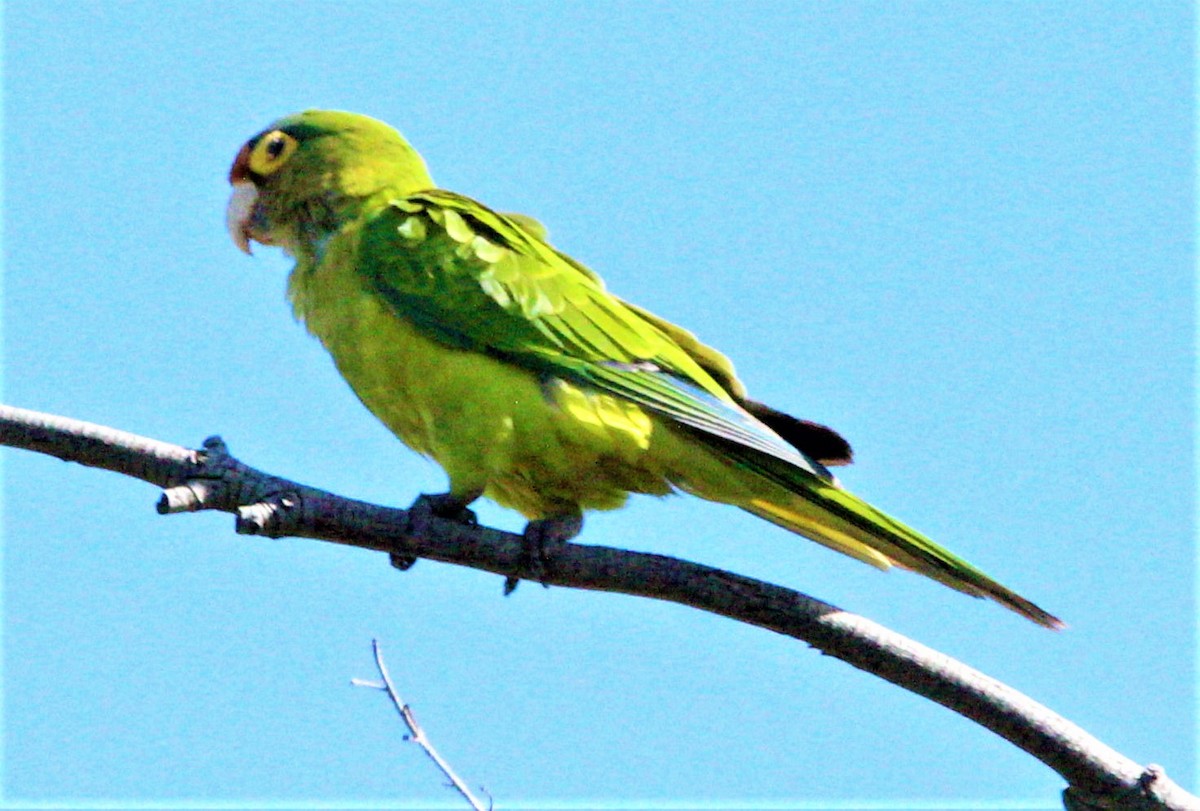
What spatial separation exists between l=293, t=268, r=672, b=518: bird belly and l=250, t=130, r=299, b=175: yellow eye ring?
1.03 metres

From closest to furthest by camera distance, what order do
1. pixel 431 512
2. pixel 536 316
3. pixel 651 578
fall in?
1. pixel 651 578
2. pixel 431 512
3. pixel 536 316

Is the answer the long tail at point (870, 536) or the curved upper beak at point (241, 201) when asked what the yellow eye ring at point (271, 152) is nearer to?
the curved upper beak at point (241, 201)

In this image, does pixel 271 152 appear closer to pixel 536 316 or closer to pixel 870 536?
pixel 536 316

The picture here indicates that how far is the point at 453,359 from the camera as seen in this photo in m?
3.87

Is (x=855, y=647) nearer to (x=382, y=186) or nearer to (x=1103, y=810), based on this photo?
(x=1103, y=810)

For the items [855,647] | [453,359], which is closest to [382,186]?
[453,359]

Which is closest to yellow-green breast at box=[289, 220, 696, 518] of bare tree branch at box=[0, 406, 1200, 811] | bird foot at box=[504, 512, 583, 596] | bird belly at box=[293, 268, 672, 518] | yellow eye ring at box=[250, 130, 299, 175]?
bird belly at box=[293, 268, 672, 518]

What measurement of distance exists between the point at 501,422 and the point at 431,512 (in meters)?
0.41

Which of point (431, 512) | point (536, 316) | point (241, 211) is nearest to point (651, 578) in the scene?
point (431, 512)

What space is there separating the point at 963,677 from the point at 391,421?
6.68 ft

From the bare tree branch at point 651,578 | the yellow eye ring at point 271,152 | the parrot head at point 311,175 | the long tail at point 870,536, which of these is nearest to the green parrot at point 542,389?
the long tail at point 870,536

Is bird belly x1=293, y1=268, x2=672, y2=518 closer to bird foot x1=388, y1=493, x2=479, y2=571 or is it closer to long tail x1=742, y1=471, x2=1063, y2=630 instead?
bird foot x1=388, y1=493, x2=479, y2=571

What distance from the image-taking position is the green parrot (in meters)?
3.68

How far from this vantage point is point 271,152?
487cm
